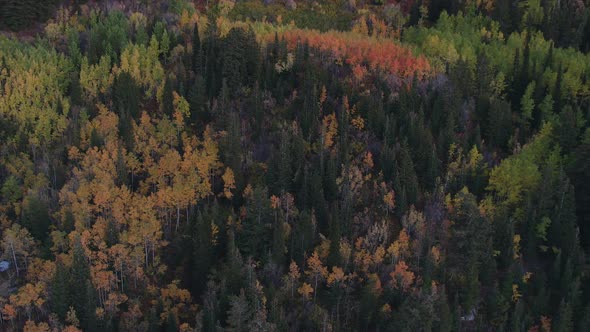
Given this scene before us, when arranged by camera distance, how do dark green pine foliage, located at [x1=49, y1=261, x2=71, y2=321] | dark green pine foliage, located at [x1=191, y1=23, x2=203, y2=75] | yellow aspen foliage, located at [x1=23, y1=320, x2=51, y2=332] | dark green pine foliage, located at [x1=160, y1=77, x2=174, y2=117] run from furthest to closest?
dark green pine foliage, located at [x1=191, y1=23, x2=203, y2=75], dark green pine foliage, located at [x1=160, y1=77, x2=174, y2=117], dark green pine foliage, located at [x1=49, y1=261, x2=71, y2=321], yellow aspen foliage, located at [x1=23, y1=320, x2=51, y2=332]

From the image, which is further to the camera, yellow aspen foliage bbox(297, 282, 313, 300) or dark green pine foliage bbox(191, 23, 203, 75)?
dark green pine foliage bbox(191, 23, 203, 75)

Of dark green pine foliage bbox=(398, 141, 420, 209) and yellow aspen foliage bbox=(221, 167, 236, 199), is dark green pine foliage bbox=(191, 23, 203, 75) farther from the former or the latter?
dark green pine foliage bbox=(398, 141, 420, 209)

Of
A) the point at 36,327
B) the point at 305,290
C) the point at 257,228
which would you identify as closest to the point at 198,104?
the point at 257,228

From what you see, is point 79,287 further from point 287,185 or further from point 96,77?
point 96,77

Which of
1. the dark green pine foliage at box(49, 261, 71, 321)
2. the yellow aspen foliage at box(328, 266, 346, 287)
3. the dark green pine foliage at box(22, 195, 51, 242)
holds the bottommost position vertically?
the dark green pine foliage at box(49, 261, 71, 321)

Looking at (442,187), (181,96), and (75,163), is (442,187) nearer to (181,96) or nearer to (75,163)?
(181,96)

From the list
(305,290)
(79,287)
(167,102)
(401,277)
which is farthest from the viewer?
(167,102)

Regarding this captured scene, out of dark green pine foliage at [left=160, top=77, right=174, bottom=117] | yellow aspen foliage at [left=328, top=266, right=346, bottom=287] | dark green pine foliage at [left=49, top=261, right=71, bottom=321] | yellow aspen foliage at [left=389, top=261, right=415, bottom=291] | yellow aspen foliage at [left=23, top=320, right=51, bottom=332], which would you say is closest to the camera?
yellow aspen foliage at [left=23, top=320, right=51, bottom=332]

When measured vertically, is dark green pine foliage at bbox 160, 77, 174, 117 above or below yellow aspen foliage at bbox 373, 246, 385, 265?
above

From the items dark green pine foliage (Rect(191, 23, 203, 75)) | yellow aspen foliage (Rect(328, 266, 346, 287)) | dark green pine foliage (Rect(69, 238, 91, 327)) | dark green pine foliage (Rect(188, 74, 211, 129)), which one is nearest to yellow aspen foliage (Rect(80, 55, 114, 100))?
dark green pine foliage (Rect(191, 23, 203, 75))
